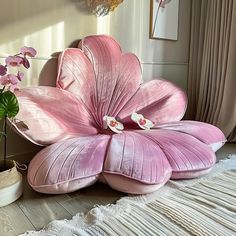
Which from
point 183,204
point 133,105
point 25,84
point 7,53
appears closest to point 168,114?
point 133,105

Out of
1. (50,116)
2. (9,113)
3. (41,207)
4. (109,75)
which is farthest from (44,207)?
(109,75)

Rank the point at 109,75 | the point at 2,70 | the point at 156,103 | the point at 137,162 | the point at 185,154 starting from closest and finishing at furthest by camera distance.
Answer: the point at 2,70 < the point at 137,162 < the point at 185,154 < the point at 109,75 < the point at 156,103

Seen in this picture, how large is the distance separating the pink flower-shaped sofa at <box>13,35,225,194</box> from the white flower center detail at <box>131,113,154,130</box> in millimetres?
46

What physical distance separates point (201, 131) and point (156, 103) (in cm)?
47

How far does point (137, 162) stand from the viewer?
1.50 m

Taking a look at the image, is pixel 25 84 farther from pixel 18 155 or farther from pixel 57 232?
pixel 57 232

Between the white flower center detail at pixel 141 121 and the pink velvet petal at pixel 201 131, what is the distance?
9 cm

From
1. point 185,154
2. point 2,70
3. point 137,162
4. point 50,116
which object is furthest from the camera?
point 50,116

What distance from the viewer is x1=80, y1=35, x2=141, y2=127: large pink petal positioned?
6.97 feet

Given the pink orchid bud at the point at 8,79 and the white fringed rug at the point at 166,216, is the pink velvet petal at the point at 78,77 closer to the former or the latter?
the pink orchid bud at the point at 8,79

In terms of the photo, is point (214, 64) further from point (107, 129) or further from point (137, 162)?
point (137, 162)

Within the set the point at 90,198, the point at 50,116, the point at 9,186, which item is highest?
the point at 50,116

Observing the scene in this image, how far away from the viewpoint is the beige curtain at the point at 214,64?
2.52 metres

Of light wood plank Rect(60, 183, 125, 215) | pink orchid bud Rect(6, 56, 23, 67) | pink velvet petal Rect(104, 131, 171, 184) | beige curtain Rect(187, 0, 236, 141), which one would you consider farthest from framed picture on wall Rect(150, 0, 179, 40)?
light wood plank Rect(60, 183, 125, 215)
